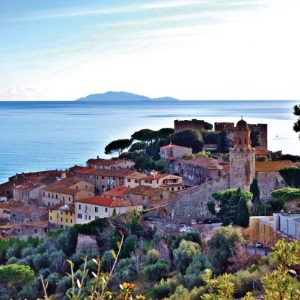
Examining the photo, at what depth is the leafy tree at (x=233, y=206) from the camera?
23281mm

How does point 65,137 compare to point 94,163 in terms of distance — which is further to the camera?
point 65,137

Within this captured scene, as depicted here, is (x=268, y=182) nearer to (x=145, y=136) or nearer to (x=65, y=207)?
(x=65, y=207)

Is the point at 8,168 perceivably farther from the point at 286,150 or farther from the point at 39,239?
the point at 39,239

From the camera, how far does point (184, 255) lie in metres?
19.4

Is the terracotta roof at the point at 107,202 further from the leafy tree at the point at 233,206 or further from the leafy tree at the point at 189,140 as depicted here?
the leafy tree at the point at 189,140

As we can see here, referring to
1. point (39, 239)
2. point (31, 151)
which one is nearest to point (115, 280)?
point (39, 239)

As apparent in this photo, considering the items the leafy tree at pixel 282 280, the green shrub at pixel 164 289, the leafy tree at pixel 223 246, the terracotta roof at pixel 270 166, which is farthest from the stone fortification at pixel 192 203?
the leafy tree at pixel 282 280

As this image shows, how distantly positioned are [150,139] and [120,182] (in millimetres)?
12734

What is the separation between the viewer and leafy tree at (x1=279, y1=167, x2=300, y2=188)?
28344 mm

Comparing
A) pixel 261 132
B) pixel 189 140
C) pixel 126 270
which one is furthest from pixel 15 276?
pixel 261 132

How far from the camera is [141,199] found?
28859 mm

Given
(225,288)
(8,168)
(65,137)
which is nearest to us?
(225,288)

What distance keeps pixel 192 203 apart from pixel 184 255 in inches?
313

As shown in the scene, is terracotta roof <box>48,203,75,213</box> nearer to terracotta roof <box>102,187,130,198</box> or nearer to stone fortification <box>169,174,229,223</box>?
terracotta roof <box>102,187,130,198</box>
